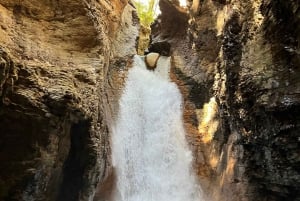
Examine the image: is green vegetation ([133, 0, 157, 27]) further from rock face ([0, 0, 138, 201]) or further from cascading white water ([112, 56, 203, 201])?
rock face ([0, 0, 138, 201])

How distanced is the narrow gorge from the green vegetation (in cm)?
1098

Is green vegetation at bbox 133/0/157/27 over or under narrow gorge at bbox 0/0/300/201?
over

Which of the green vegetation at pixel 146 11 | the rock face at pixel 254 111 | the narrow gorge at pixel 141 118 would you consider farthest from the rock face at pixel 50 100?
the green vegetation at pixel 146 11

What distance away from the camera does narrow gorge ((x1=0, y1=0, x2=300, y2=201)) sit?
535 cm

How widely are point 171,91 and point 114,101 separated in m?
2.32

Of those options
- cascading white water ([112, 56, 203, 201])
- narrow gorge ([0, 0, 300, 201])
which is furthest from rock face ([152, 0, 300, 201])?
cascading white water ([112, 56, 203, 201])

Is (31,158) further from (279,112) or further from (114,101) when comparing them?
(114,101)

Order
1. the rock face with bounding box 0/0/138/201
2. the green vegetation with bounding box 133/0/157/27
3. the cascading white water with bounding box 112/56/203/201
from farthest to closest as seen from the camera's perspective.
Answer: the green vegetation with bounding box 133/0/157/27 < the cascading white water with bounding box 112/56/203/201 < the rock face with bounding box 0/0/138/201

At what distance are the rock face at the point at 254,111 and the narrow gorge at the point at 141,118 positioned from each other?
2 centimetres

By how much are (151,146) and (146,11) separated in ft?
46.7

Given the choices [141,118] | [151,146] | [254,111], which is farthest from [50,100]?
[141,118]

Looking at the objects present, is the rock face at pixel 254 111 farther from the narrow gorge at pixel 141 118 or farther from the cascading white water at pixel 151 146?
the cascading white water at pixel 151 146

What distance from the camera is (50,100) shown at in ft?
18.7

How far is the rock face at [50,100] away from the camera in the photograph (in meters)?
5.52
